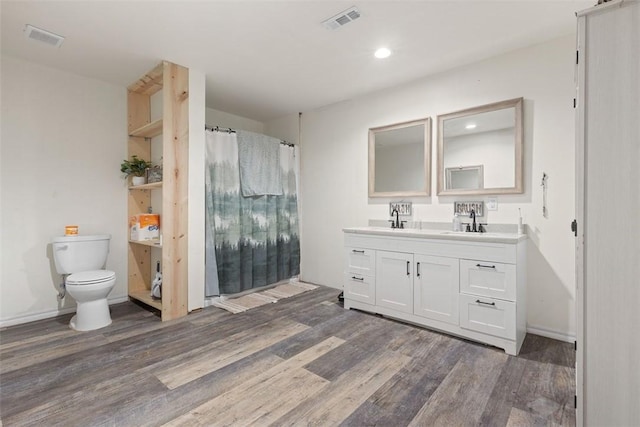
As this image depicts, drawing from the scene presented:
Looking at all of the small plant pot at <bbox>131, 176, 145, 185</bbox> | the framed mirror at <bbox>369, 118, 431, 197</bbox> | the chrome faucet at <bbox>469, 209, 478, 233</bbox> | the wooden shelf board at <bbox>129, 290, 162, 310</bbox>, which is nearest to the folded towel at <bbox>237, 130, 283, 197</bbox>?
the small plant pot at <bbox>131, 176, 145, 185</bbox>

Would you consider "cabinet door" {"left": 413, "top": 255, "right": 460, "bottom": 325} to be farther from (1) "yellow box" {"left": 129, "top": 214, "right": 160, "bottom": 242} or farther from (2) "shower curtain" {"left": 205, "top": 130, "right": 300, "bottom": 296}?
(1) "yellow box" {"left": 129, "top": 214, "right": 160, "bottom": 242}

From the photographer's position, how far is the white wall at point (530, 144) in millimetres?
2328

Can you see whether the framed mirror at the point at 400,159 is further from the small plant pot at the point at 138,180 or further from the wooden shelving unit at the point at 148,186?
the small plant pot at the point at 138,180

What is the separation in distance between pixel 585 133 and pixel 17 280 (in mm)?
4164

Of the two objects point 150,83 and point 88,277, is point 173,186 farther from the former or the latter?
point 150,83

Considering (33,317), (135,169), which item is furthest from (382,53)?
(33,317)

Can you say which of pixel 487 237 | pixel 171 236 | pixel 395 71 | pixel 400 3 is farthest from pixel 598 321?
pixel 171 236

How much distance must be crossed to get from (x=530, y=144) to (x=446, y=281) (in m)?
1.34

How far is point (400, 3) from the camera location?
1.95 m

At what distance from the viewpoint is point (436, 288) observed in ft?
8.14

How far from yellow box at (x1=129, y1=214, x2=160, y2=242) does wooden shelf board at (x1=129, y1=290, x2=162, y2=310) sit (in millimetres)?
604

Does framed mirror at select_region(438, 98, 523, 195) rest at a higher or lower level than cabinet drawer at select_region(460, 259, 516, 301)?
higher

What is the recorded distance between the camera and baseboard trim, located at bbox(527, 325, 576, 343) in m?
2.30

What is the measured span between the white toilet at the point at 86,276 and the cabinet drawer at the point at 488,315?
2987 millimetres
